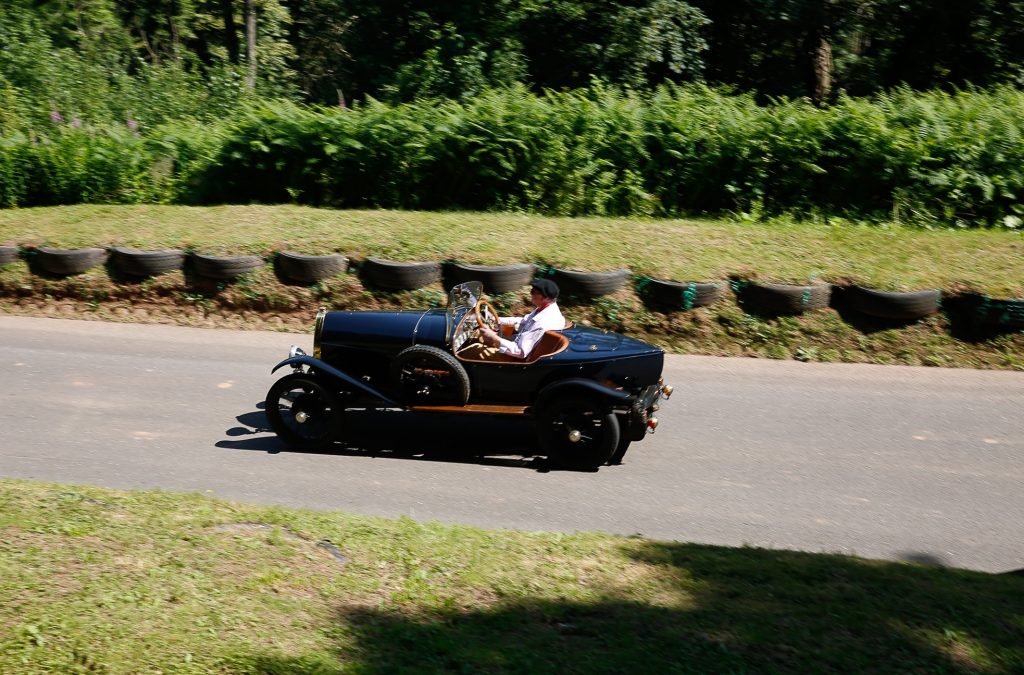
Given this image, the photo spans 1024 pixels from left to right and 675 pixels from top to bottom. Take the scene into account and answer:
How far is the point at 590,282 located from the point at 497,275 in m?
1.13

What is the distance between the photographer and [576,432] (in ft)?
24.9

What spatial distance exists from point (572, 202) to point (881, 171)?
14.7ft

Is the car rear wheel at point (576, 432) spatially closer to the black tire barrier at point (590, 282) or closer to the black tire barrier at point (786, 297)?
the black tire barrier at point (590, 282)

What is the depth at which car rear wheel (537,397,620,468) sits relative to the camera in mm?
7570

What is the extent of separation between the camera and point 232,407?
8812 mm

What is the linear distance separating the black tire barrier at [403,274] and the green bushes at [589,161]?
2945 mm

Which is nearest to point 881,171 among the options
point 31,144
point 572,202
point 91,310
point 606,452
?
point 572,202

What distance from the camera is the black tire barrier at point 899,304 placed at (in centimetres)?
1070

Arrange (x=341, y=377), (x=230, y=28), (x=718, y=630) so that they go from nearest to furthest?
(x=718, y=630) → (x=341, y=377) → (x=230, y=28)

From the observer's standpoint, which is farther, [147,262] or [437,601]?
[147,262]

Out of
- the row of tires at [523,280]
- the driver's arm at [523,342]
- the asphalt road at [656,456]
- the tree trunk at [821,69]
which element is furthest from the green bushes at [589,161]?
the tree trunk at [821,69]

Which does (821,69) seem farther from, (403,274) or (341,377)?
(341,377)

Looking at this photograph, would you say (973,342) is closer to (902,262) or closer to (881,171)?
(902,262)

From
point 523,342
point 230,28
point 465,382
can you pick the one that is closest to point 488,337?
point 523,342
